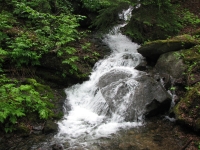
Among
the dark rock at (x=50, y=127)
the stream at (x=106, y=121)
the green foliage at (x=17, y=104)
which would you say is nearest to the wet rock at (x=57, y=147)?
the stream at (x=106, y=121)

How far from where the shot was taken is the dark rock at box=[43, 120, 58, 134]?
23.5ft

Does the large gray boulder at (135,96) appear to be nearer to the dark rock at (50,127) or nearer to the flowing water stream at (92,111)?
the flowing water stream at (92,111)

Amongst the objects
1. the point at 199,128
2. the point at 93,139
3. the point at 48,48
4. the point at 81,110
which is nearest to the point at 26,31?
the point at 48,48

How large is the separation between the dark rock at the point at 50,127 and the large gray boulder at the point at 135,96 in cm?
258

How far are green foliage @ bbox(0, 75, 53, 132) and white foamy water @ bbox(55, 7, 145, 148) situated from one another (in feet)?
3.18

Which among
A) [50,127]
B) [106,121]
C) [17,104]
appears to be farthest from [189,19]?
[17,104]

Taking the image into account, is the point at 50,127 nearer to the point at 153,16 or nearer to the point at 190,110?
the point at 190,110

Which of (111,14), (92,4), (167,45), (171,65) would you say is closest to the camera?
(171,65)

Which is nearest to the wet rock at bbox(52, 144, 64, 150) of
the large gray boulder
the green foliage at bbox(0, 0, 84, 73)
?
the large gray boulder

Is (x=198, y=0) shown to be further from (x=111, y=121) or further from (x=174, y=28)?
(x=111, y=121)

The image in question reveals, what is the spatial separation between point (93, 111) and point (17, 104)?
3.34 metres

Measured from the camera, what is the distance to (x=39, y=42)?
10.1m

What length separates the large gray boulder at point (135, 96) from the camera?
851cm

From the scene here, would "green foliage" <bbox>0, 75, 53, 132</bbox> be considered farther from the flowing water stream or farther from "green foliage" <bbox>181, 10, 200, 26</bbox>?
"green foliage" <bbox>181, 10, 200, 26</bbox>
